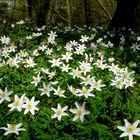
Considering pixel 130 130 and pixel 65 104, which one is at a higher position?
pixel 65 104

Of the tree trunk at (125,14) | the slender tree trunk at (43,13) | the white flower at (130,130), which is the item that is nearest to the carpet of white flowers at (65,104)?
the white flower at (130,130)

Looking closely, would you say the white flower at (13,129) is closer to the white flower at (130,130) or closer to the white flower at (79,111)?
the white flower at (79,111)

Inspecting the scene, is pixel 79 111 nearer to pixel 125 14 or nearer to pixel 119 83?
pixel 119 83

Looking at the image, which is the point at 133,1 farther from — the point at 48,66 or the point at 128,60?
the point at 48,66

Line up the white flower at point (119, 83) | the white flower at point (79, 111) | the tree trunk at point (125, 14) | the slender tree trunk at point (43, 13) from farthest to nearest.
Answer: the slender tree trunk at point (43, 13) → the tree trunk at point (125, 14) → the white flower at point (119, 83) → the white flower at point (79, 111)

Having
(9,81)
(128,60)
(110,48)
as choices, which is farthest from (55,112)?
(110,48)

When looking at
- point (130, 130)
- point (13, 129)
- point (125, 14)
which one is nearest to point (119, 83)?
point (130, 130)

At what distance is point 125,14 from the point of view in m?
7.66

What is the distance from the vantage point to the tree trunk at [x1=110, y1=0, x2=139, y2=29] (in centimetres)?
753

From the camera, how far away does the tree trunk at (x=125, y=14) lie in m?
7.53

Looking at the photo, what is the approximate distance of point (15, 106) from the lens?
9.39 ft

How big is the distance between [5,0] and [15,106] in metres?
13.4

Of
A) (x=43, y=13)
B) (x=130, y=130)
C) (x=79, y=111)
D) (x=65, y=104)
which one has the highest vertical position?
(x=43, y=13)

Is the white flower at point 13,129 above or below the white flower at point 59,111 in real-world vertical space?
below
